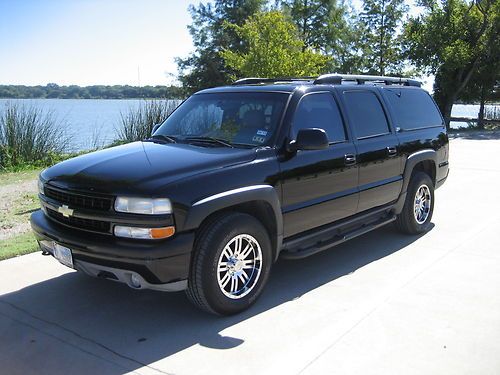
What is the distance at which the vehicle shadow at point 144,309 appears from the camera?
3682mm

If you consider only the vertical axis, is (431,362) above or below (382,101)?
below

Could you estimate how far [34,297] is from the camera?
4.52 m

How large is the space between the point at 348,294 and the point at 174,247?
1718 millimetres

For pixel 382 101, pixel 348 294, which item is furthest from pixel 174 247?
pixel 382 101

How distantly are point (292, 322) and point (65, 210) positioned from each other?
1954 millimetres

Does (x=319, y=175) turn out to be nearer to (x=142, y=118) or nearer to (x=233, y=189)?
(x=233, y=189)

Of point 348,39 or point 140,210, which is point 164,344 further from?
point 348,39

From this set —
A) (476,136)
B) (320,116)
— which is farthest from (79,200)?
(476,136)

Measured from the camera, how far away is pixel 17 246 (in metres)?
5.74

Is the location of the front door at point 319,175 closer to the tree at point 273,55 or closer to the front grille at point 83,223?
the front grille at point 83,223

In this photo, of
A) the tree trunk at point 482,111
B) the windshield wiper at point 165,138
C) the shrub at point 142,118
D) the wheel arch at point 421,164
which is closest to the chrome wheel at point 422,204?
the wheel arch at point 421,164

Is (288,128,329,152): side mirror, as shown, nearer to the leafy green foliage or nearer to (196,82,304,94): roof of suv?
(196,82,304,94): roof of suv

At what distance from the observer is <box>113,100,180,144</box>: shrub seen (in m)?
13.8

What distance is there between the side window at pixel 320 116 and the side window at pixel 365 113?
23cm
